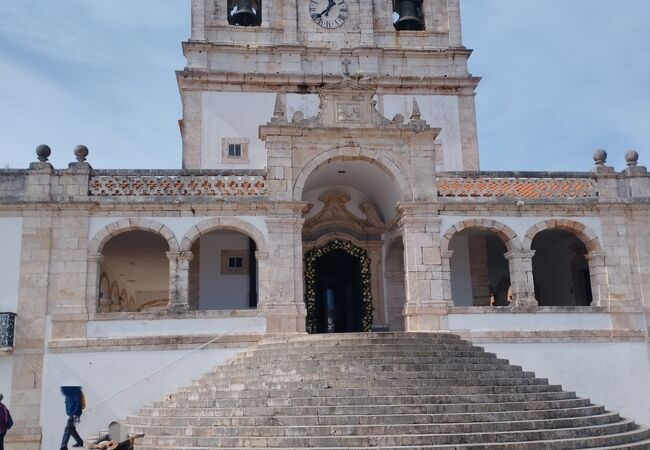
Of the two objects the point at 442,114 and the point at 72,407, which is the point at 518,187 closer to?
the point at 442,114

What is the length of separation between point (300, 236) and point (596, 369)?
6.90 meters

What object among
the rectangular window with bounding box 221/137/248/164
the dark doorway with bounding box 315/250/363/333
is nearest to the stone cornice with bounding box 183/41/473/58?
the rectangular window with bounding box 221/137/248/164

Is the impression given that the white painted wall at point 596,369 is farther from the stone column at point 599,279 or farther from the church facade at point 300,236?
the stone column at point 599,279

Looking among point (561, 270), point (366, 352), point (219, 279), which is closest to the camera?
point (366, 352)

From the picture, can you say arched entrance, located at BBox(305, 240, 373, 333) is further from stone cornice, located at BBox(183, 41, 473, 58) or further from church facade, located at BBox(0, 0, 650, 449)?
stone cornice, located at BBox(183, 41, 473, 58)

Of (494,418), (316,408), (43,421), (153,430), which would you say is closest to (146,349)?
(43,421)

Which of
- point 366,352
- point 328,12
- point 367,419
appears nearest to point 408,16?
point 328,12

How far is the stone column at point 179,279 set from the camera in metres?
14.9

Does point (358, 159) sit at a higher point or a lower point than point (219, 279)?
higher

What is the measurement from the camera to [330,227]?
17766 millimetres

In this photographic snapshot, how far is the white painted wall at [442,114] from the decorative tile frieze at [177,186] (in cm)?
540

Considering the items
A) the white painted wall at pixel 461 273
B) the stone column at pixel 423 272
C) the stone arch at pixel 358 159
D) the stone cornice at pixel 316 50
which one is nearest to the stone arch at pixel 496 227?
the stone column at pixel 423 272

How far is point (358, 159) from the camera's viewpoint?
15992 millimetres

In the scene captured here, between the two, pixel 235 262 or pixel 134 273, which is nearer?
pixel 235 262
